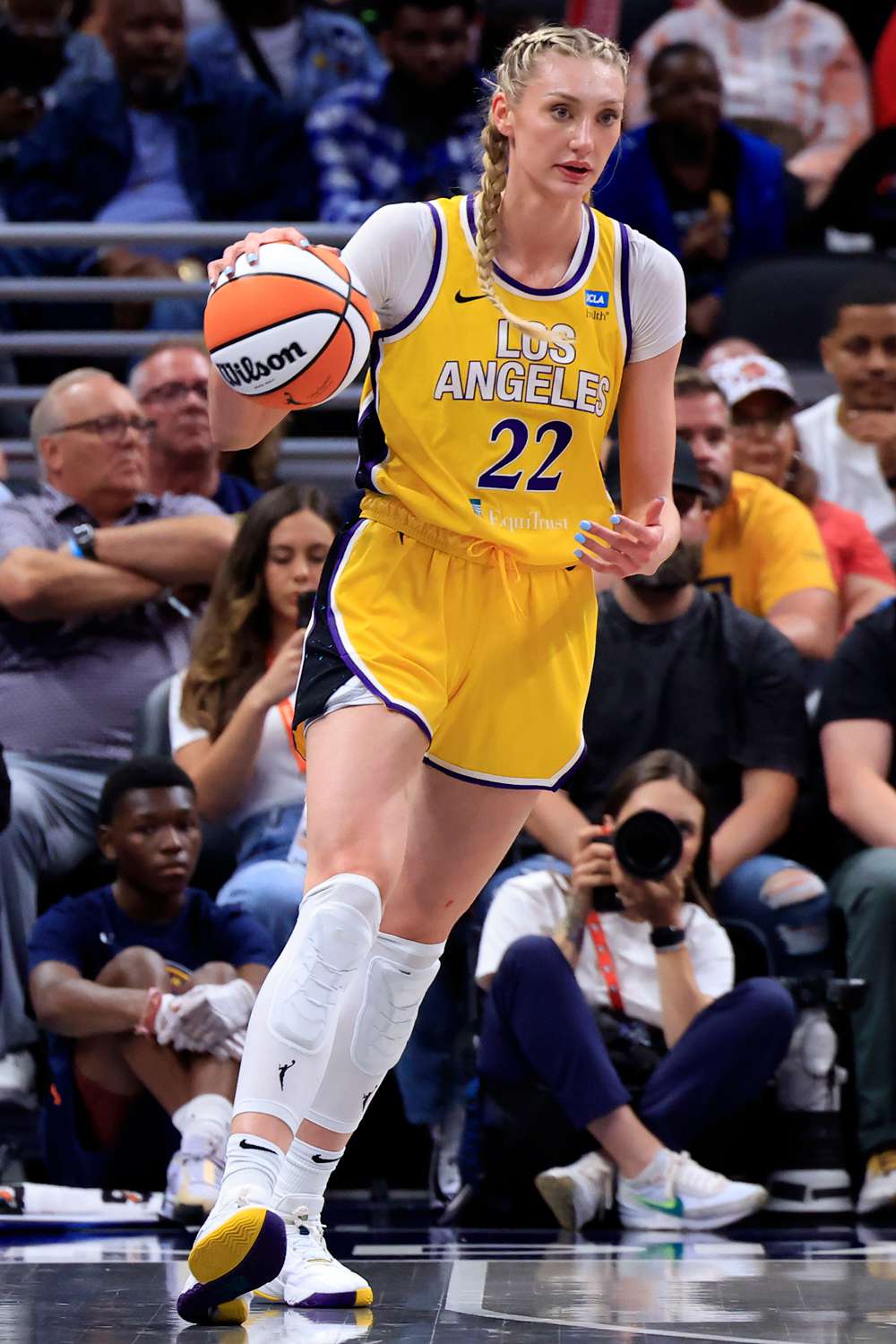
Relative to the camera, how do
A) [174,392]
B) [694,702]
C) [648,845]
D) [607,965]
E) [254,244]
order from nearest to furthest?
[254,244] → [648,845] → [607,965] → [694,702] → [174,392]

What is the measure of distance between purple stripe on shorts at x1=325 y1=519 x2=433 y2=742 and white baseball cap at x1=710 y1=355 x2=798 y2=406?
362 cm

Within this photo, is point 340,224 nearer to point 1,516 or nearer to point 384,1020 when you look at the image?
point 1,516

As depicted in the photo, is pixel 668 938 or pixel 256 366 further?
pixel 668 938

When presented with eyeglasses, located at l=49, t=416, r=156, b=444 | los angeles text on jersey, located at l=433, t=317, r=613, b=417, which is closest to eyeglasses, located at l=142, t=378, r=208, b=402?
eyeglasses, located at l=49, t=416, r=156, b=444

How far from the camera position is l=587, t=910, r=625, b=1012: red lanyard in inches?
200

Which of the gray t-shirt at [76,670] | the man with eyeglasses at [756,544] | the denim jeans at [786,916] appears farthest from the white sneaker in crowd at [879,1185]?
the gray t-shirt at [76,670]

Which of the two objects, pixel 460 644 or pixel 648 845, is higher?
pixel 460 644

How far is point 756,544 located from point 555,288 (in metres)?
3.02

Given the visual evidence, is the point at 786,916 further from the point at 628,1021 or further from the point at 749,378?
the point at 749,378

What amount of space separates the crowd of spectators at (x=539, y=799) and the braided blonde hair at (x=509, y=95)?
0.18m

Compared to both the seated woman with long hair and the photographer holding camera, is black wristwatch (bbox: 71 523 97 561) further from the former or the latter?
Result: the photographer holding camera

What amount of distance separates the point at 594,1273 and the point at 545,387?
5.83ft

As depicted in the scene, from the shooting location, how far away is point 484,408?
3.36m

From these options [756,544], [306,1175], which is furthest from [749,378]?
[306,1175]
